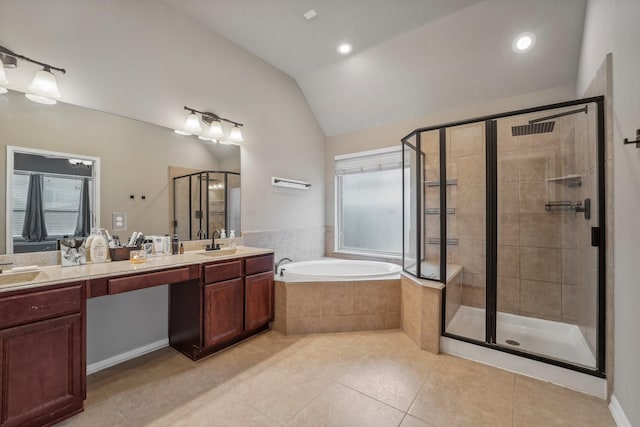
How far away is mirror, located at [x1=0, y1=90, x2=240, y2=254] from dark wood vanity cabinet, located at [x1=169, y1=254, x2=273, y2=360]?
645 millimetres

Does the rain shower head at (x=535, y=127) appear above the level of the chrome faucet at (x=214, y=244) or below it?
above

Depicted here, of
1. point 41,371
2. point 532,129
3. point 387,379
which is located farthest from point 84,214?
point 532,129

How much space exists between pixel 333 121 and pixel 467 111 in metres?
1.78

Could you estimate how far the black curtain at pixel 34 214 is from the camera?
173cm

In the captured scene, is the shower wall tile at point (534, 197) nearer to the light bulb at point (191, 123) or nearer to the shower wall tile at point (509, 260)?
the shower wall tile at point (509, 260)

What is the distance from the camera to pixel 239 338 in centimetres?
245

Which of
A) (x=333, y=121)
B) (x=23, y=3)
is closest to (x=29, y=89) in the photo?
(x=23, y=3)

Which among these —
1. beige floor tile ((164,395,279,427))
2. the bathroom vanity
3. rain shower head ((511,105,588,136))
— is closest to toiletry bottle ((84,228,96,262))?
the bathroom vanity

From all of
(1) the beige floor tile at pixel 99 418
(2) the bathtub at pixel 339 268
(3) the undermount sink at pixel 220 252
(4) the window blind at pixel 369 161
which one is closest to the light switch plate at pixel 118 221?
(3) the undermount sink at pixel 220 252

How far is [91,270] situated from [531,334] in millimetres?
3565

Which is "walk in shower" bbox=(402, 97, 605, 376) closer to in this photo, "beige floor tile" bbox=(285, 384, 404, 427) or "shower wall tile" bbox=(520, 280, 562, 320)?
"shower wall tile" bbox=(520, 280, 562, 320)

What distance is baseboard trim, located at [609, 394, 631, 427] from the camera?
4.67 ft

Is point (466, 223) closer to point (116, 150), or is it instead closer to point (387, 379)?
point (387, 379)

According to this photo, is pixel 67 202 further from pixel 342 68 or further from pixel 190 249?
pixel 342 68
